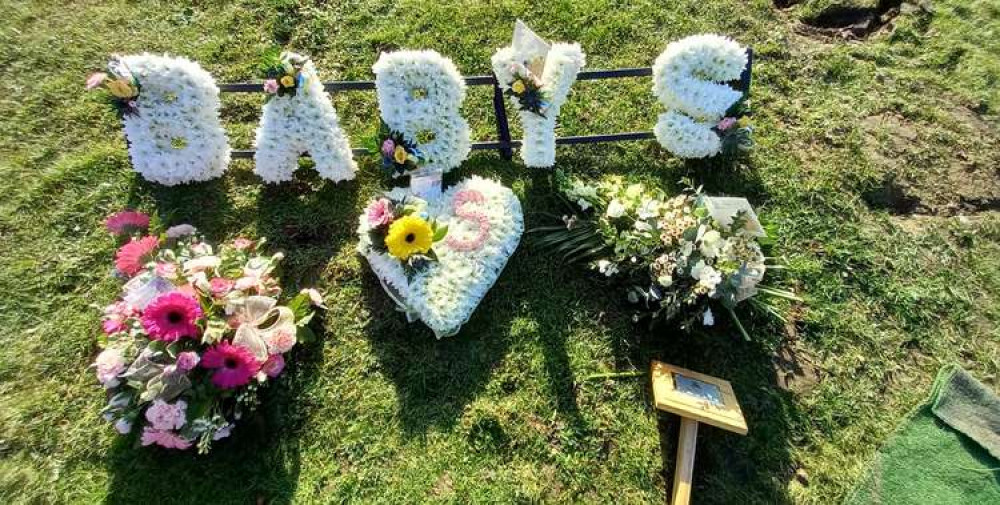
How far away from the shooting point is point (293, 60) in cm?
453

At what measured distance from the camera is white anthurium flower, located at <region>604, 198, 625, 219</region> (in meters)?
4.42

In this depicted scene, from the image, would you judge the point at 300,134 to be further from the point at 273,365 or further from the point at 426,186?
the point at 273,365

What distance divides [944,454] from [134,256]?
6107mm

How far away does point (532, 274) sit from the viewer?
4.71 m

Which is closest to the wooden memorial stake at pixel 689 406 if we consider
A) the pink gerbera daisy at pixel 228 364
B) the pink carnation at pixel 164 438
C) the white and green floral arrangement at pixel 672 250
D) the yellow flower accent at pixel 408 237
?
the white and green floral arrangement at pixel 672 250

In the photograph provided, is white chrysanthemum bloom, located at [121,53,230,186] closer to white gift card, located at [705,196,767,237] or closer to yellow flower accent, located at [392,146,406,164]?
yellow flower accent, located at [392,146,406,164]

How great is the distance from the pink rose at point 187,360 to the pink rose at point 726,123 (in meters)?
4.53

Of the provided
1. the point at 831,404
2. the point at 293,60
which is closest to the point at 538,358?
the point at 831,404

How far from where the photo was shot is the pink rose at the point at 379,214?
4055mm

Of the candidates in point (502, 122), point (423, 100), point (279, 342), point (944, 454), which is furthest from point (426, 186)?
point (944, 454)

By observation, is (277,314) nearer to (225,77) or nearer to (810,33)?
(225,77)

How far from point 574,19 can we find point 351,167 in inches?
120

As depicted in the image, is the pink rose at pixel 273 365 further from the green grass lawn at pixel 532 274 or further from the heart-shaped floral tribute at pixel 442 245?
the heart-shaped floral tribute at pixel 442 245

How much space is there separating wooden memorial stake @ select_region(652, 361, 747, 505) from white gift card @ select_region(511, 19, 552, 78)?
258 cm
